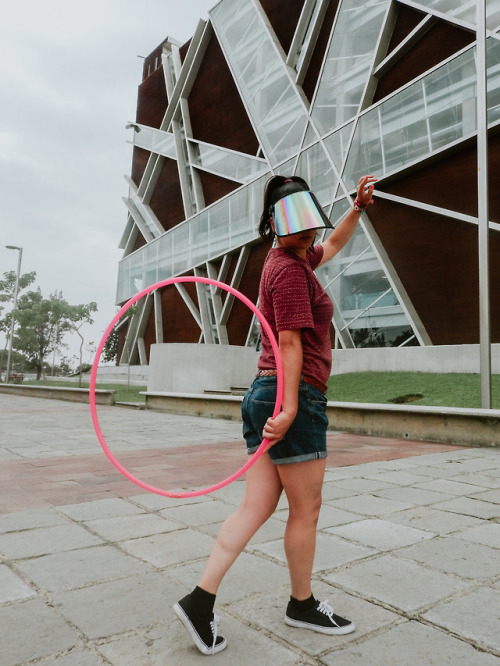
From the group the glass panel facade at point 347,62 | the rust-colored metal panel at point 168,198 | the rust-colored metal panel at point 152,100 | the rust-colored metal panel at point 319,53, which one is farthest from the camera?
the rust-colored metal panel at point 152,100

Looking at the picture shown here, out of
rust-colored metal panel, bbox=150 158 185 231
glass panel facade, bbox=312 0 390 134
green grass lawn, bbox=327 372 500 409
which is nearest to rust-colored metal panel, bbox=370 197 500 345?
green grass lawn, bbox=327 372 500 409

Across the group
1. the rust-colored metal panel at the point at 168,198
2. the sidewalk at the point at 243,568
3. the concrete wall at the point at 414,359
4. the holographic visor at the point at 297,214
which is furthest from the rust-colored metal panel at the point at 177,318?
the holographic visor at the point at 297,214

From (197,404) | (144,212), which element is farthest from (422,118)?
(144,212)

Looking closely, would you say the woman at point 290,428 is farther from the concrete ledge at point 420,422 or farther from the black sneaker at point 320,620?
the concrete ledge at point 420,422

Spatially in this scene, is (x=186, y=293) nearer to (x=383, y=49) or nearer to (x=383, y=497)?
(x=383, y=49)

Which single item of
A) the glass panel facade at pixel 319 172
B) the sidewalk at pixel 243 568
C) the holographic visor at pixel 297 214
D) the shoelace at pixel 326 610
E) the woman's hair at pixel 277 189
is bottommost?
the sidewalk at pixel 243 568

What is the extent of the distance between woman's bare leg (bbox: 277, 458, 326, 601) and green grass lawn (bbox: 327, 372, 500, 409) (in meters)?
9.50

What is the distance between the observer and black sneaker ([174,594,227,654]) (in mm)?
2164

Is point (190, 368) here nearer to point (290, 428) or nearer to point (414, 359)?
point (414, 359)

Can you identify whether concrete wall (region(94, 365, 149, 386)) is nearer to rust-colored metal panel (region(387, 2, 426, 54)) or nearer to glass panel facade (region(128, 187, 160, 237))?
glass panel facade (region(128, 187, 160, 237))

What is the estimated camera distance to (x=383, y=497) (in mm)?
5043

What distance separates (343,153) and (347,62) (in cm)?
394

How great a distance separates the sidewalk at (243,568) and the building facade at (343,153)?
43.8 ft

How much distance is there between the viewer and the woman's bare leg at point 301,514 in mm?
2271
